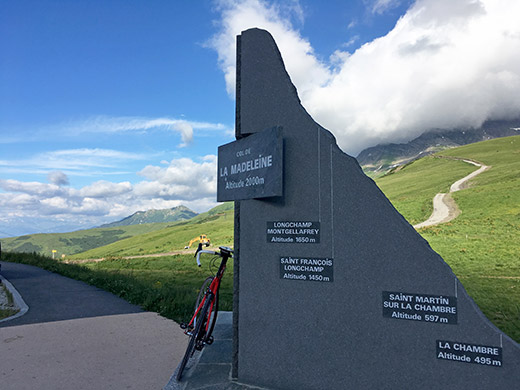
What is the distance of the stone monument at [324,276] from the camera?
13.1 feet

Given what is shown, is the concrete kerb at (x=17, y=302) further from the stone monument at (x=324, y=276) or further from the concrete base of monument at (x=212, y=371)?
the stone monument at (x=324, y=276)

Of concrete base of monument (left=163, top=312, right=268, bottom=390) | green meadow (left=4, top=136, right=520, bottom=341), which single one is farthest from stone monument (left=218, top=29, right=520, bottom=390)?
green meadow (left=4, top=136, right=520, bottom=341)

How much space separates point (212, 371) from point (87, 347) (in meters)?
2.97

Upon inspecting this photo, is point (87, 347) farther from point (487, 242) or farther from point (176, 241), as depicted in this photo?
point (176, 241)

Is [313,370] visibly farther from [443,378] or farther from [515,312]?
[515,312]

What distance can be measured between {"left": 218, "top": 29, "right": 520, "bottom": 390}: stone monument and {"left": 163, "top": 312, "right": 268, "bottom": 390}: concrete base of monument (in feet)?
0.83

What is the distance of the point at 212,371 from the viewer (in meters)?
5.50

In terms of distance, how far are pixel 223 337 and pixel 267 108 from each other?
14.9ft

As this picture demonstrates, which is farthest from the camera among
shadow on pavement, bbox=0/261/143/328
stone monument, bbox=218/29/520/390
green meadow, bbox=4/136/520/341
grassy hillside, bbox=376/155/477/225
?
grassy hillside, bbox=376/155/477/225

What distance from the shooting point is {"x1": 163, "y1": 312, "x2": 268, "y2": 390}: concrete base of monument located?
5039 mm

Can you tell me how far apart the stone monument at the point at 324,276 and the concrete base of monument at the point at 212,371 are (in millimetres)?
253

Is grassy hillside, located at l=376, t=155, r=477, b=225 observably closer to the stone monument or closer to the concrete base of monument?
the concrete base of monument

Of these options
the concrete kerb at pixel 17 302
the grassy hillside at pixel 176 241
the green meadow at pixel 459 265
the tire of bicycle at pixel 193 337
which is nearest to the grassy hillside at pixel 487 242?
the green meadow at pixel 459 265

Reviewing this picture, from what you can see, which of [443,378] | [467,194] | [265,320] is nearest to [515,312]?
[443,378]
